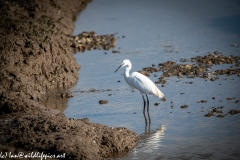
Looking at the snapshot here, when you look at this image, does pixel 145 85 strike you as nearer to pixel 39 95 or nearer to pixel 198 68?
pixel 39 95

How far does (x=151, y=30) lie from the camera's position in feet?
92.4

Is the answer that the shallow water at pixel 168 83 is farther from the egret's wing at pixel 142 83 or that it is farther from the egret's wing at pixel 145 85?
the egret's wing at pixel 142 83

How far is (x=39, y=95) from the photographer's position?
16.4 meters

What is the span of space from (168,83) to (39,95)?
4735 mm

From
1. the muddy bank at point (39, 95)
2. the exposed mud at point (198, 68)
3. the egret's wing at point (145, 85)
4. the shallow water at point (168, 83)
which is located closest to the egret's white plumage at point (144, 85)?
the egret's wing at point (145, 85)

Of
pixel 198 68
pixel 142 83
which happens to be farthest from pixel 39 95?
pixel 198 68

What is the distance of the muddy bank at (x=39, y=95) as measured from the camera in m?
11.2

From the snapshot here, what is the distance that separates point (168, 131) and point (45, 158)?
427 cm

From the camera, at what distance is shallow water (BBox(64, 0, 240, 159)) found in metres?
12.5

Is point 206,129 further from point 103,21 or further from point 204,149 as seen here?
point 103,21

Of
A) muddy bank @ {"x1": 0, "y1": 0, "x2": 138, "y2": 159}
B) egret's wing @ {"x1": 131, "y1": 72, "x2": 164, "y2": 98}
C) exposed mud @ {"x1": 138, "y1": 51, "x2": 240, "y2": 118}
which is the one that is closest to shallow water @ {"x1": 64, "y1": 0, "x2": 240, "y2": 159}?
exposed mud @ {"x1": 138, "y1": 51, "x2": 240, "y2": 118}

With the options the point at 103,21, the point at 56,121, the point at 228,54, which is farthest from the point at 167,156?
the point at 103,21

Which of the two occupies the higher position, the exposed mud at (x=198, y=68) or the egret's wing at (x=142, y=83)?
the exposed mud at (x=198, y=68)

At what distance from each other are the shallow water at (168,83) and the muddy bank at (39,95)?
80cm
